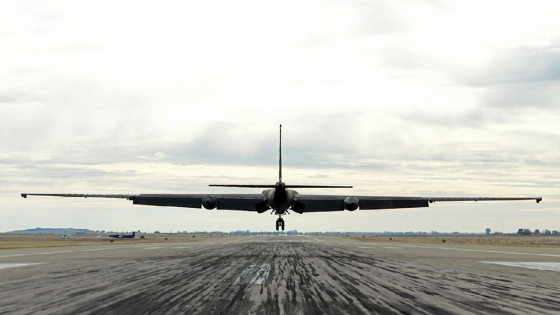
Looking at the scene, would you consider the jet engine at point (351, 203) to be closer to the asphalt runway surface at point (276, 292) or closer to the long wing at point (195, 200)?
the long wing at point (195, 200)

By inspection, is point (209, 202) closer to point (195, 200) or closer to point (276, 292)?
point (195, 200)

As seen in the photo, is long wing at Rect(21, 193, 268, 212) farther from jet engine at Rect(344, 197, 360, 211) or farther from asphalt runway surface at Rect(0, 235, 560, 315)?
asphalt runway surface at Rect(0, 235, 560, 315)

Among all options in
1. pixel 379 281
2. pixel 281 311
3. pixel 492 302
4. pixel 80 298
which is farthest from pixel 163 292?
pixel 492 302

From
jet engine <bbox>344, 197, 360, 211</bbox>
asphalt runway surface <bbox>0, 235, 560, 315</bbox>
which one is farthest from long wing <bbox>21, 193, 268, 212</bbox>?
asphalt runway surface <bbox>0, 235, 560, 315</bbox>

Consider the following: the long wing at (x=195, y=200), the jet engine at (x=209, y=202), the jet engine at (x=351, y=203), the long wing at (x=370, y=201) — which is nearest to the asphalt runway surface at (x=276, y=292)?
the jet engine at (x=351, y=203)

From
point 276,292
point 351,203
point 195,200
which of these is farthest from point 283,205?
point 276,292

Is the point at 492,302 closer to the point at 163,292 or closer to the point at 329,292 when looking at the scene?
the point at 329,292

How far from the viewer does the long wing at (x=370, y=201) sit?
3501cm

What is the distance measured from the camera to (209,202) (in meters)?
33.4

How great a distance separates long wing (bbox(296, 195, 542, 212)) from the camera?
35006 millimetres

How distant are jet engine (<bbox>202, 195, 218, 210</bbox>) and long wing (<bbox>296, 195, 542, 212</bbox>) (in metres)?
6.63

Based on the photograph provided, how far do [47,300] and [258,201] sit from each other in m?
24.6

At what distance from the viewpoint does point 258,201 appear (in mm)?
36688

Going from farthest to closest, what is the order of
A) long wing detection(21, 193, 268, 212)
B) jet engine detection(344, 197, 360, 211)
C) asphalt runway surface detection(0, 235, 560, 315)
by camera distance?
long wing detection(21, 193, 268, 212) < jet engine detection(344, 197, 360, 211) < asphalt runway surface detection(0, 235, 560, 315)
